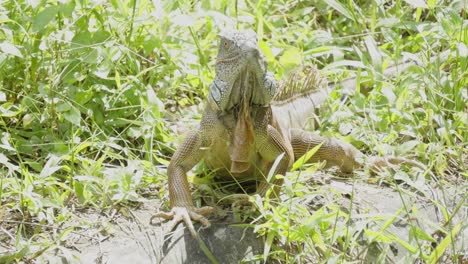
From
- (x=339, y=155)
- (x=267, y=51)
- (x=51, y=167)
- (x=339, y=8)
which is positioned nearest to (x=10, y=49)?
(x=51, y=167)

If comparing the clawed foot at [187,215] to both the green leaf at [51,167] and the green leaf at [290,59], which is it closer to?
the green leaf at [51,167]

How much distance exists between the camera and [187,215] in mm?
4617

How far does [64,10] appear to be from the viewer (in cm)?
544

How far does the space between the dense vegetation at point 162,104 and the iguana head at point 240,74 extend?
0.52m

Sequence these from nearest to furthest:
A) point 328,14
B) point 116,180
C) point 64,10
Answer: point 116,180 → point 64,10 → point 328,14

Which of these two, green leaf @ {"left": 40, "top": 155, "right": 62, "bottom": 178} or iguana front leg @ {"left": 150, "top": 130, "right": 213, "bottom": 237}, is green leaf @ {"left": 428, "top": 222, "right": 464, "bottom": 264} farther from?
green leaf @ {"left": 40, "top": 155, "right": 62, "bottom": 178}

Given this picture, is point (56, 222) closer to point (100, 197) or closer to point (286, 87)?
point (100, 197)

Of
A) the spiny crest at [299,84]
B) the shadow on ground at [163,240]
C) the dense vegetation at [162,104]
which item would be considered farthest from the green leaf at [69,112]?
the spiny crest at [299,84]

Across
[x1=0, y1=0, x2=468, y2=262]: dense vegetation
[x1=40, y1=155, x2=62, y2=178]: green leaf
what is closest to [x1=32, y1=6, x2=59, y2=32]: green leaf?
[x1=0, y1=0, x2=468, y2=262]: dense vegetation

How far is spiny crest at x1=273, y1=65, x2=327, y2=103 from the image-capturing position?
19.3ft

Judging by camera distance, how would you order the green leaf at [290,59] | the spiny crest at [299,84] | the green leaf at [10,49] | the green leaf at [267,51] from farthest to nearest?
the green leaf at [290,59]
the green leaf at [267,51]
the spiny crest at [299,84]
the green leaf at [10,49]

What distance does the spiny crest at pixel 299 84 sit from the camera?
19.3 ft

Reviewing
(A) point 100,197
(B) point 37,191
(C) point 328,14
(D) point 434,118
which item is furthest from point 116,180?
(C) point 328,14

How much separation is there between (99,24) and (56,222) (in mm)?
1826
